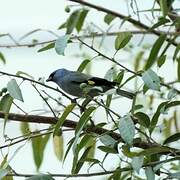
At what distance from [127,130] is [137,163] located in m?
0.06

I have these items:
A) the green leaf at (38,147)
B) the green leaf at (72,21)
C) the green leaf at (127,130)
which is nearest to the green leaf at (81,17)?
the green leaf at (72,21)

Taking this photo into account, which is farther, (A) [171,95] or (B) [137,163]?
(A) [171,95]

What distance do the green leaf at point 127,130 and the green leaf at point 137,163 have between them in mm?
37

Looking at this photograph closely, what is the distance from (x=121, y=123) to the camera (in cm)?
113

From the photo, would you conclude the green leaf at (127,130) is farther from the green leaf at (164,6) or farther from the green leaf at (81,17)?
the green leaf at (81,17)

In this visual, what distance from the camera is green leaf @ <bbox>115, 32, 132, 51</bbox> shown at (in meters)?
1.39

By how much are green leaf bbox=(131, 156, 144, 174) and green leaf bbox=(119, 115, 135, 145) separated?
37 millimetres

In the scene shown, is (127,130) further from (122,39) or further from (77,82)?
(77,82)

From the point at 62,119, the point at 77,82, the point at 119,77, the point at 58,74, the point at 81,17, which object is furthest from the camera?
the point at 58,74

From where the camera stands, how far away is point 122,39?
142cm

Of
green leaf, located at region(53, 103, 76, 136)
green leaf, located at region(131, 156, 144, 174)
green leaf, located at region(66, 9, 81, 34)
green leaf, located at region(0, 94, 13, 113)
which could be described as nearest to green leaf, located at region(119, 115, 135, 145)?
green leaf, located at region(131, 156, 144, 174)

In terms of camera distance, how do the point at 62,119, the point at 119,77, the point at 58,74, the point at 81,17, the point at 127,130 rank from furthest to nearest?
the point at 58,74, the point at 81,17, the point at 119,77, the point at 62,119, the point at 127,130

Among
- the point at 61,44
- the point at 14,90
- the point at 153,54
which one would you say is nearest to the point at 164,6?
the point at 153,54

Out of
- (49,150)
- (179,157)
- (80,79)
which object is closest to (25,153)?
(49,150)
